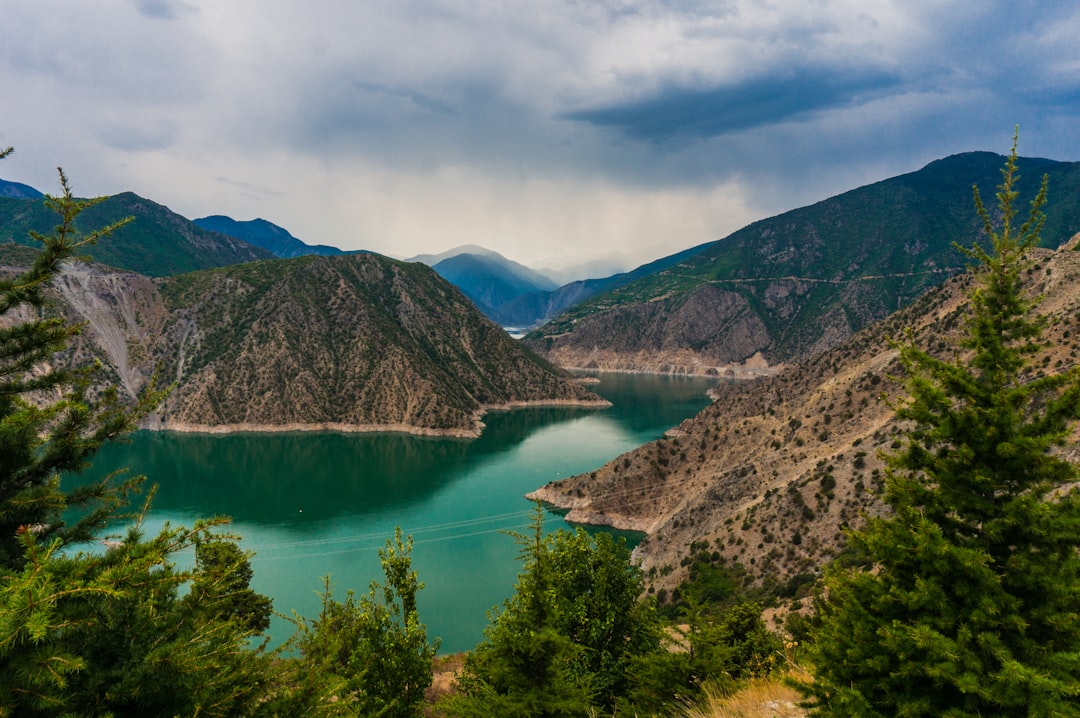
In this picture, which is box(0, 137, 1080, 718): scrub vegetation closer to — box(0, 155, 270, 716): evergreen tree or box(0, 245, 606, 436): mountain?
box(0, 155, 270, 716): evergreen tree

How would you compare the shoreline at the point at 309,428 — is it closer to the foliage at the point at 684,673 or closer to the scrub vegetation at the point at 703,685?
the foliage at the point at 684,673

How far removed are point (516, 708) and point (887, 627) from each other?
6365 millimetres

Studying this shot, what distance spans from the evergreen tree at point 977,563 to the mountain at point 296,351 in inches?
4572

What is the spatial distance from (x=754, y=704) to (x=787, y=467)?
50010 millimetres

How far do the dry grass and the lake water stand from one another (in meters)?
35.8

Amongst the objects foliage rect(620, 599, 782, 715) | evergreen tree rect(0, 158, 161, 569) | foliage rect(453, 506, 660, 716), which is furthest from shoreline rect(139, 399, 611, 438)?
evergreen tree rect(0, 158, 161, 569)

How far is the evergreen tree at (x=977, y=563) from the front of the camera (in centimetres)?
725

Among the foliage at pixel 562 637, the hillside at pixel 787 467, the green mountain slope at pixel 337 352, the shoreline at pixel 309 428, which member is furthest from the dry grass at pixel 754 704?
the green mountain slope at pixel 337 352

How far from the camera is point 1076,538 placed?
25.4ft

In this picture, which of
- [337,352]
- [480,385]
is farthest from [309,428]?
[480,385]

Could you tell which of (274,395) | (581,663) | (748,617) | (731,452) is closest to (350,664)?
(581,663)

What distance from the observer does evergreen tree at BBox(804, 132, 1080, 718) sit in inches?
286

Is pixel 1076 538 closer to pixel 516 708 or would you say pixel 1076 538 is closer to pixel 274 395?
pixel 516 708

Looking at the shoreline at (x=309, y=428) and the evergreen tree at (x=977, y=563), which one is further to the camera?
the shoreline at (x=309, y=428)
